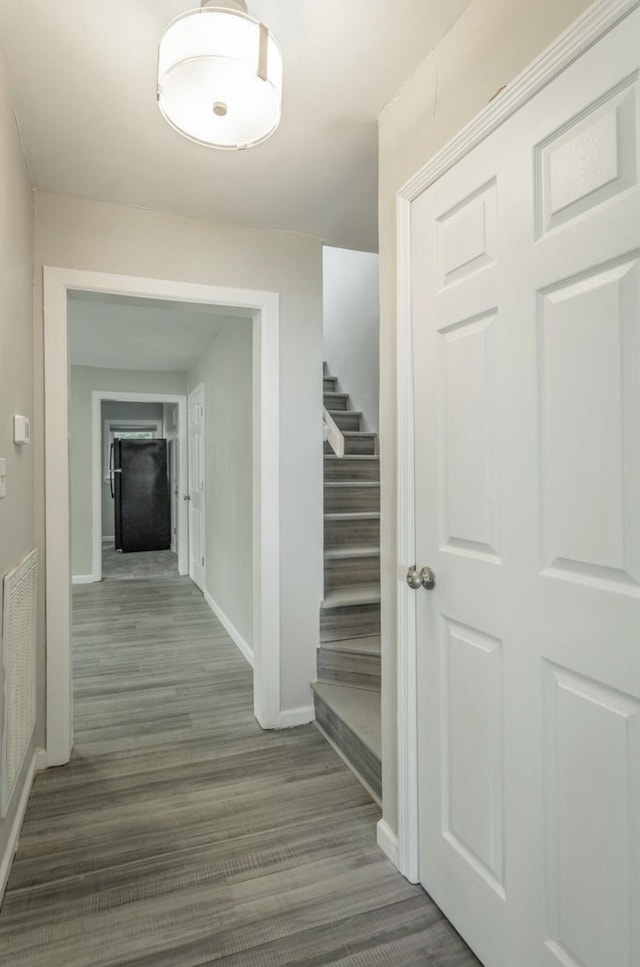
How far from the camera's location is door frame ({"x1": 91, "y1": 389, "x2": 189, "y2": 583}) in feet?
19.1

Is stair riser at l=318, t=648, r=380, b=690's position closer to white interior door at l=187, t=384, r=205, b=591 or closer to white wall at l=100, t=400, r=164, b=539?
white interior door at l=187, t=384, r=205, b=591

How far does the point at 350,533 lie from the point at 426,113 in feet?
6.67

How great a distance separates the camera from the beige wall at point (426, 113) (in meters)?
1.18

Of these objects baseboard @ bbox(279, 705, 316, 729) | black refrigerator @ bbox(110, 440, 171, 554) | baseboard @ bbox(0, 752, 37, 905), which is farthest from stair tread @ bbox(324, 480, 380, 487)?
black refrigerator @ bbox(110, 440, 171, 554)

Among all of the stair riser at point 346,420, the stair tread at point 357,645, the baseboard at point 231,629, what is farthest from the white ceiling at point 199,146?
the baseboard at point 231,629

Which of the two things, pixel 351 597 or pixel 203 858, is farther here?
pixel 351 597

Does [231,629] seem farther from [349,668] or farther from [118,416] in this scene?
[118,416]

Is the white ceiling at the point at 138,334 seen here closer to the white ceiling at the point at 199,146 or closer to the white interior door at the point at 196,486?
the white interior door at the point at 196,486

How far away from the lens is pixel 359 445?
3.93m

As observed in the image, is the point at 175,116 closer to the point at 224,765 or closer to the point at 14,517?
the point at 14,517

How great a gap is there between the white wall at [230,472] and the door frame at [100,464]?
113cm

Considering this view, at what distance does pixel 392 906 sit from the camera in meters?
1.53

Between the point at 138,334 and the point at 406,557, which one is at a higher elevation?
the point at 138,334

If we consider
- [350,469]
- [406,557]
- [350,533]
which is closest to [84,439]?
[350,469]
